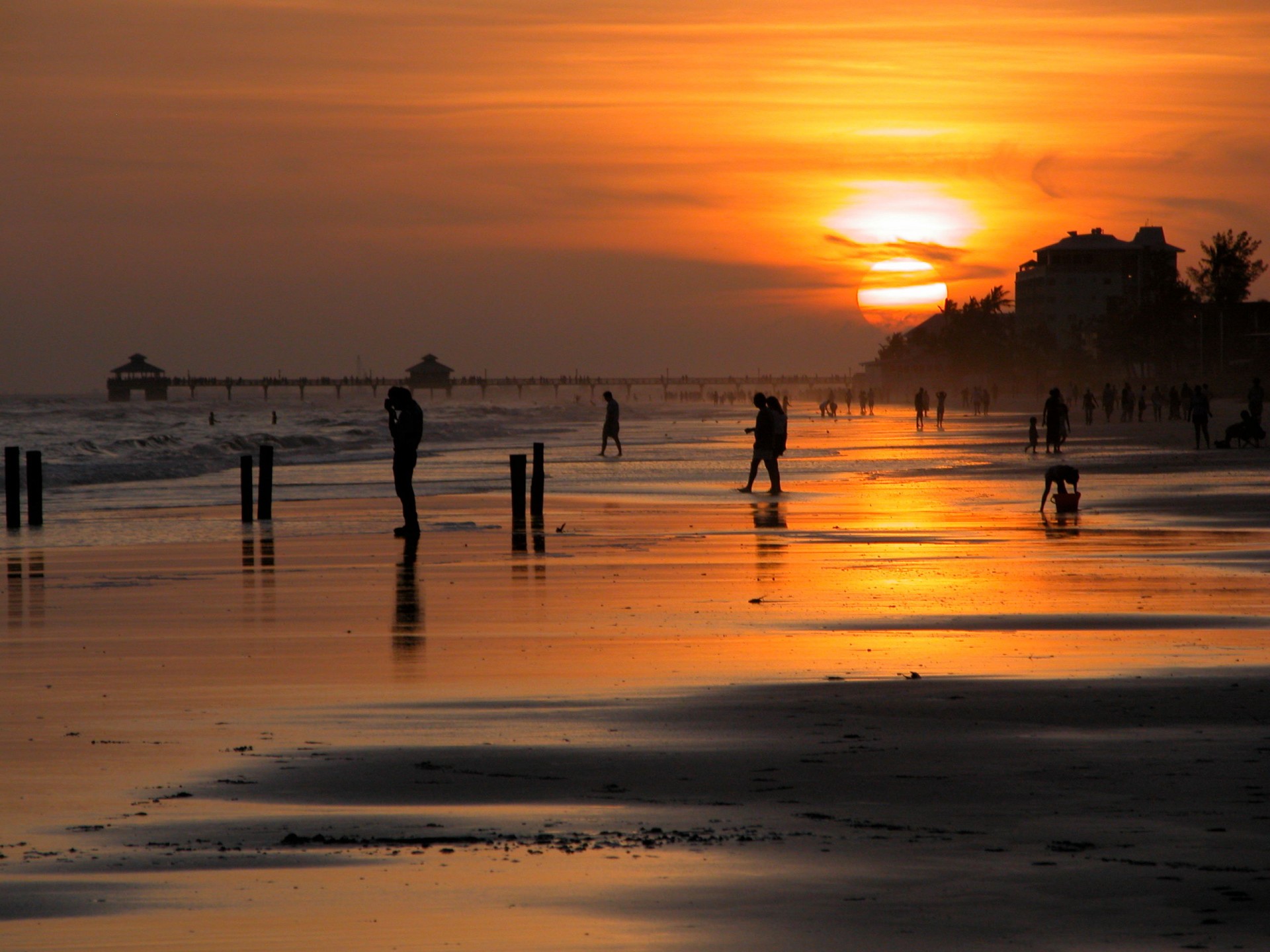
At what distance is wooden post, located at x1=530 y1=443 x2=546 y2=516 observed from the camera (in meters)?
22.8

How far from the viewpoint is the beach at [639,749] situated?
16.4 feet

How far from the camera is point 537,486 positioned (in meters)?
23.2

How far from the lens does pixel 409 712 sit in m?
8.37

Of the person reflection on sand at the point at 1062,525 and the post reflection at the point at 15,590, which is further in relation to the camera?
the person reflection on sand at the point at 1062,525

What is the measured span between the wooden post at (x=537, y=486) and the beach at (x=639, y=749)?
5250 mm

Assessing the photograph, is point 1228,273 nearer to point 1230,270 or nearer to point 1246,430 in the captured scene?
point 1230,270

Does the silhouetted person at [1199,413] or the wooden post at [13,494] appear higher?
the silhouetted person at [1199,413]

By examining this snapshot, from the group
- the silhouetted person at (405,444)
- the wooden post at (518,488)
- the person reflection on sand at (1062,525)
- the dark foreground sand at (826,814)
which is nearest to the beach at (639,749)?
the dark foreground sand at (826,814)

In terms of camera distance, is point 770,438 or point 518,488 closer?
point 518,488

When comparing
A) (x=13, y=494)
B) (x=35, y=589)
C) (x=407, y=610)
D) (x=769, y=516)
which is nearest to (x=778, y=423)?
(x=769, y=516)

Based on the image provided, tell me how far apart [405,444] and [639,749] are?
13.3 meters

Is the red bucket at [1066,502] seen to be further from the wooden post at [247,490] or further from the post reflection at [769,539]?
the wooden post at [247,490]

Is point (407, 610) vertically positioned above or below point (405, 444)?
below

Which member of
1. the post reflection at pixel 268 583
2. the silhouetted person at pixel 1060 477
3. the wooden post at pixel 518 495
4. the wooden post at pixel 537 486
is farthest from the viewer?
the wooden post at pixel 537 486
